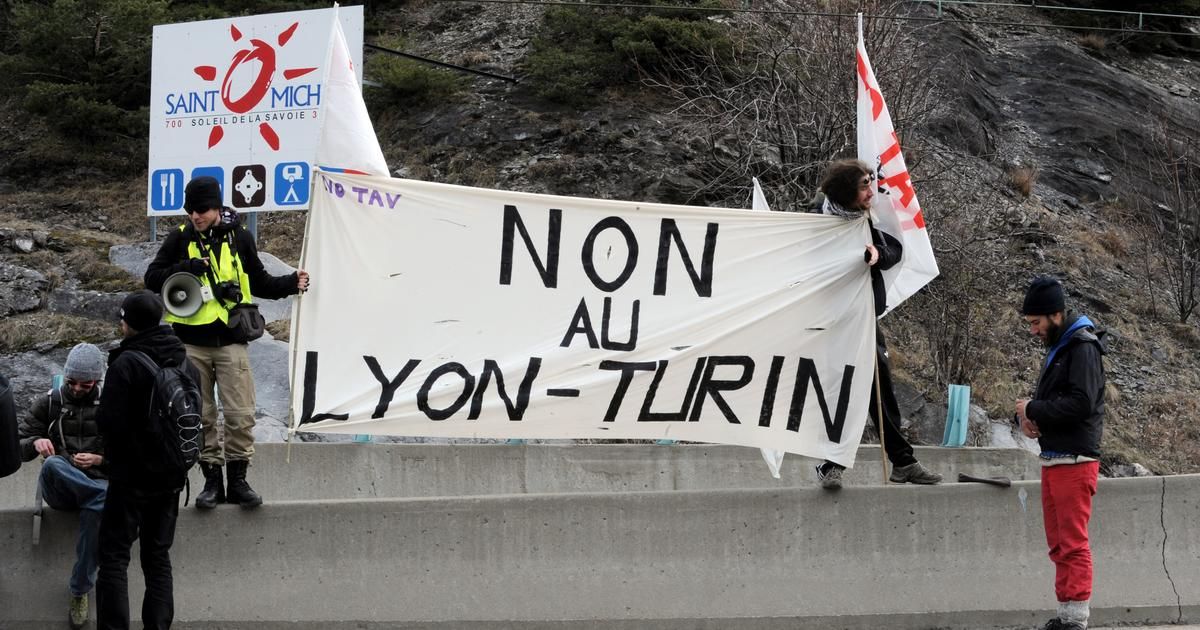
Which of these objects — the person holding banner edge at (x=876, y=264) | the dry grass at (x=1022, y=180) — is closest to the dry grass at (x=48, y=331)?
the person holding banner edge at (x=876, y=264)

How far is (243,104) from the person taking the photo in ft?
49.1

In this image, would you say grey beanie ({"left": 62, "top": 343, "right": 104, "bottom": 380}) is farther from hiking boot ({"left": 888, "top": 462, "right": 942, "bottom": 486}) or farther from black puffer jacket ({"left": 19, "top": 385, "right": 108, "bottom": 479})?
hiking boot ({"left": 888, "top": 462, "right": 942, "bottom": 486})

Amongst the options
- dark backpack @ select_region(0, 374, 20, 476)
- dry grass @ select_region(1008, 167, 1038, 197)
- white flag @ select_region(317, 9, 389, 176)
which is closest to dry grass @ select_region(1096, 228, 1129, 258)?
dry grass @ select_region(1008, 167, 1038, 197)

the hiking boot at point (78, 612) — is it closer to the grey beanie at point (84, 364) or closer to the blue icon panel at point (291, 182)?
the grey beanie at point (84, 364)

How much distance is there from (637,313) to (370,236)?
5.63 feet

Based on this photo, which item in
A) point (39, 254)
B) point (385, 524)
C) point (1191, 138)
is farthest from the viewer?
point (1191, 138)

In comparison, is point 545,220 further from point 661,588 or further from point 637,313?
point 661,588

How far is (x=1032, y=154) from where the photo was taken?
83.3 feet

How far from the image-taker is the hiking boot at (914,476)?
783cm

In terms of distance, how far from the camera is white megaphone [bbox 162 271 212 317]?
23.2 feet

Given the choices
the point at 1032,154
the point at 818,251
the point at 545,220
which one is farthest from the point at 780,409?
the point at 1032,154

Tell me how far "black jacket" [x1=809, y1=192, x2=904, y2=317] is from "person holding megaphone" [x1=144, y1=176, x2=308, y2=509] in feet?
11.7

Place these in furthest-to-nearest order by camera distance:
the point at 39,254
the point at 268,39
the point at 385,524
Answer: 1. the point at 39,254
2. the point at 268,39
3. the point at 385,524

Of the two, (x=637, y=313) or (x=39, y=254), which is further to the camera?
(x=39, y=254)
